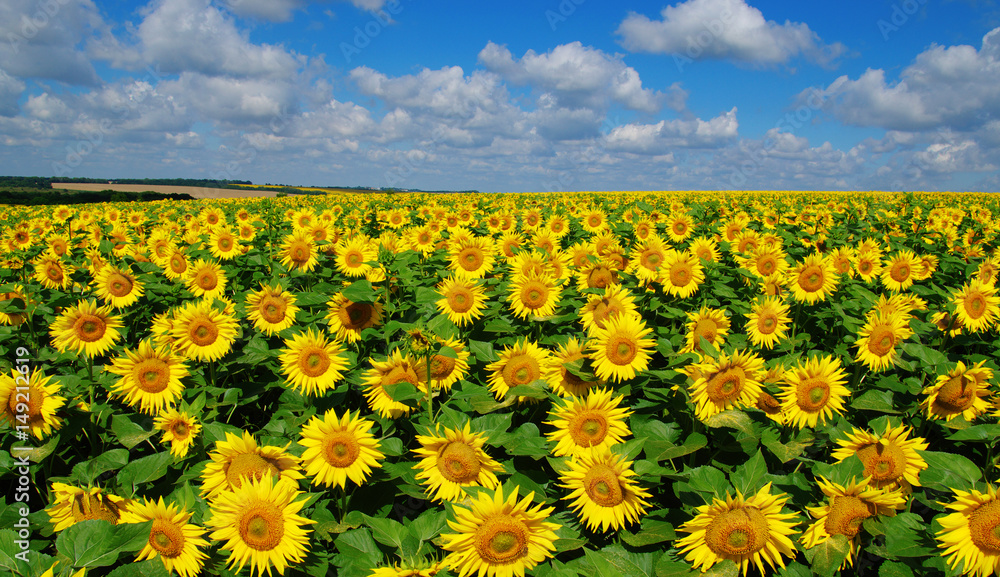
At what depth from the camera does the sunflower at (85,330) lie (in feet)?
12.9

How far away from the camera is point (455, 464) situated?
234 cm

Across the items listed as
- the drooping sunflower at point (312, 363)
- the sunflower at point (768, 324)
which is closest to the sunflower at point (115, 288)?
the drooping sunflower at point (312, 363)

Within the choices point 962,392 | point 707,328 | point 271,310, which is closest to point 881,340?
point 962,392

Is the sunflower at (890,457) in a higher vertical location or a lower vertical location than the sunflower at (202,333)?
lower

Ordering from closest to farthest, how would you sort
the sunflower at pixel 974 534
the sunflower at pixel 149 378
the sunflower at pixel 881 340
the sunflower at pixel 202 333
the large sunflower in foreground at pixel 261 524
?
the sunflower at pixel 974 534 < the large sunflower in foreground at pixel 261 524 < the sunflower at pixel 149 378 < the sunflower at pixel 881 340 < the sunflower at pixel 202 333

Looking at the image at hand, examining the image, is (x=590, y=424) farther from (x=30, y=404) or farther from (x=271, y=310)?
(x=30, y=404)

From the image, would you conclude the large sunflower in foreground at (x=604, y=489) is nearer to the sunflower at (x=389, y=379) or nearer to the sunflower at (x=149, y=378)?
the sunflower at (x=389, y=379)

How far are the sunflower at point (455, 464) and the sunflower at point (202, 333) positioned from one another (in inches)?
84.4

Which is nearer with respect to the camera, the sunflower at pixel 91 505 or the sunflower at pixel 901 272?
the sunflower at pixel 91 505

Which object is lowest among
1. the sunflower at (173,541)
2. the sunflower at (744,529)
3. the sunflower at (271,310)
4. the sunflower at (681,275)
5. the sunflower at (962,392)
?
the sunflower at (173,541)

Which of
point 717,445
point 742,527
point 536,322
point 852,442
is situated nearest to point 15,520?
point 536,322

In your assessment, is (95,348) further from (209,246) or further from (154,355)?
(209,246)

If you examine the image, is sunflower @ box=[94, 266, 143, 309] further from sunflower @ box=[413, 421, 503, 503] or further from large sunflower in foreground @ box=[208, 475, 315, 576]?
sunflower @ box=[413, 421, 503, 503]

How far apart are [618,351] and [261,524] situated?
6.72 ft
